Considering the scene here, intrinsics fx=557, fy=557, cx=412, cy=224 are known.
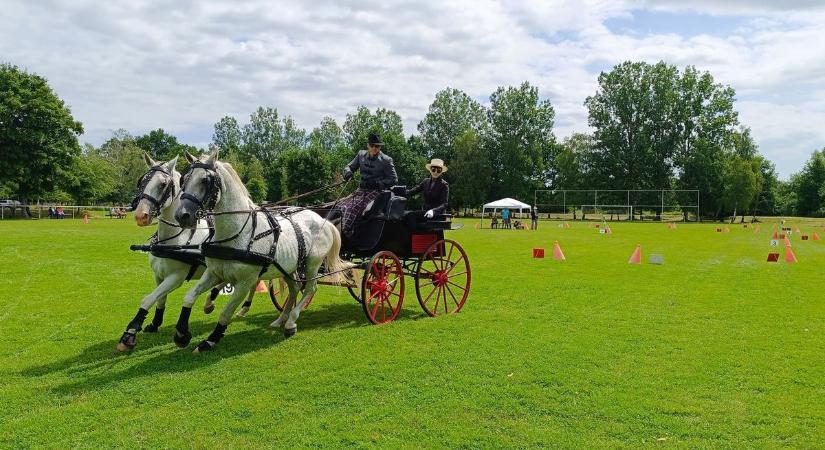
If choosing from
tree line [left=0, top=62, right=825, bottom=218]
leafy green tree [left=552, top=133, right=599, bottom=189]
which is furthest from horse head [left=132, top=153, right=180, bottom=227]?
leafy green tree [left=552, top=133, right=599, bottom=189]

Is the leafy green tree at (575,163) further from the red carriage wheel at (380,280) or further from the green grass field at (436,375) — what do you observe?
the red carriage wheel at (380,280)

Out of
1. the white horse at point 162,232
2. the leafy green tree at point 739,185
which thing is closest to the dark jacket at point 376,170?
the white horse at point 162,232

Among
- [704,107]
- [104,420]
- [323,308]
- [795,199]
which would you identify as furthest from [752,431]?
[795,199]

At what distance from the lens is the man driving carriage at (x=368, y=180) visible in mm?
8258

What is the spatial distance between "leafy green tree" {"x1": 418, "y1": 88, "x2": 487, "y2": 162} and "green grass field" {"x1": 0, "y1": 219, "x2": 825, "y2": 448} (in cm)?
6649

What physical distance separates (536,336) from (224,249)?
418 cm

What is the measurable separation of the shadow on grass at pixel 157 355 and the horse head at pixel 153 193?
156cm

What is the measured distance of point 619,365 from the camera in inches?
245

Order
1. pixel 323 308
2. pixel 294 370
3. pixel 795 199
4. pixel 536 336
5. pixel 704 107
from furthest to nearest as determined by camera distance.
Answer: pixel 795 199
pixel 704 107
pixel 323 308
pixel 536 336
pixel 294 370

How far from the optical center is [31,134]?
151ft

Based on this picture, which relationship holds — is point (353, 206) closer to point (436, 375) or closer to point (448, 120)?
point (436, 375)

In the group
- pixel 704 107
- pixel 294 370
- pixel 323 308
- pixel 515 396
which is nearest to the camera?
pixel 515 396

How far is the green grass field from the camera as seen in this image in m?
4.43

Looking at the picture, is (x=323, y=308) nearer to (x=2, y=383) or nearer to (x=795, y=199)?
(x=2, y=383)
